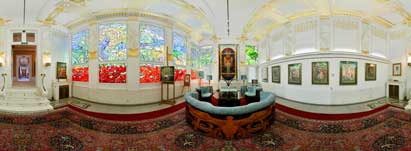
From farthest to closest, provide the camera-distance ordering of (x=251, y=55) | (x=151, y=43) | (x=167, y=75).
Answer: (x=251, y=55), (x=151, y=43), (x=167, y=75)

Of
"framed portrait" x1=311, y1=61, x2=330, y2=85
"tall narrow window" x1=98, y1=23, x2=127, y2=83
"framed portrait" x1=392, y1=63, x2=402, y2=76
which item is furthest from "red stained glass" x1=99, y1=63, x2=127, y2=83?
"framed portrait" x1=392, y1=63, x2=402, y2=76

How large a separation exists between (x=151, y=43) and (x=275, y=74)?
15.5 ft

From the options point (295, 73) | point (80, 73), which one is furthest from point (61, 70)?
point (295, 73)

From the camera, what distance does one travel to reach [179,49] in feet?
22.0

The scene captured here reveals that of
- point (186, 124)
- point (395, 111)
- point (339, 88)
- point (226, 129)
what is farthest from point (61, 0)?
point (395, 111)

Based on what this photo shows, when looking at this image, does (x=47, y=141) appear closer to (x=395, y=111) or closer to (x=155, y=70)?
(x=155, y=70)

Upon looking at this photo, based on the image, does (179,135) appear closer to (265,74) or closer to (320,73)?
(320,73)

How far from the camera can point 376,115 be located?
3328 mm

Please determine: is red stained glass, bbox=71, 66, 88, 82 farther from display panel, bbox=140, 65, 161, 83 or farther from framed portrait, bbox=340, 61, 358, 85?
framed portrait, bbox=340, 61, 358, 85

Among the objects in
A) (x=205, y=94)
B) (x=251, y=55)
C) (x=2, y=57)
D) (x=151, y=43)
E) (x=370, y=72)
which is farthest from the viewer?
(x=251, y=55)

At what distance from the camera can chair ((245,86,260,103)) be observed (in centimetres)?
616

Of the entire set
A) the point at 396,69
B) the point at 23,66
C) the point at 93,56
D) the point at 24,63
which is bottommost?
the point at 396,69

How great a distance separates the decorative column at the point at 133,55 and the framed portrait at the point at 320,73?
5718 mm

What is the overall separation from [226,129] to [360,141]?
197cm
